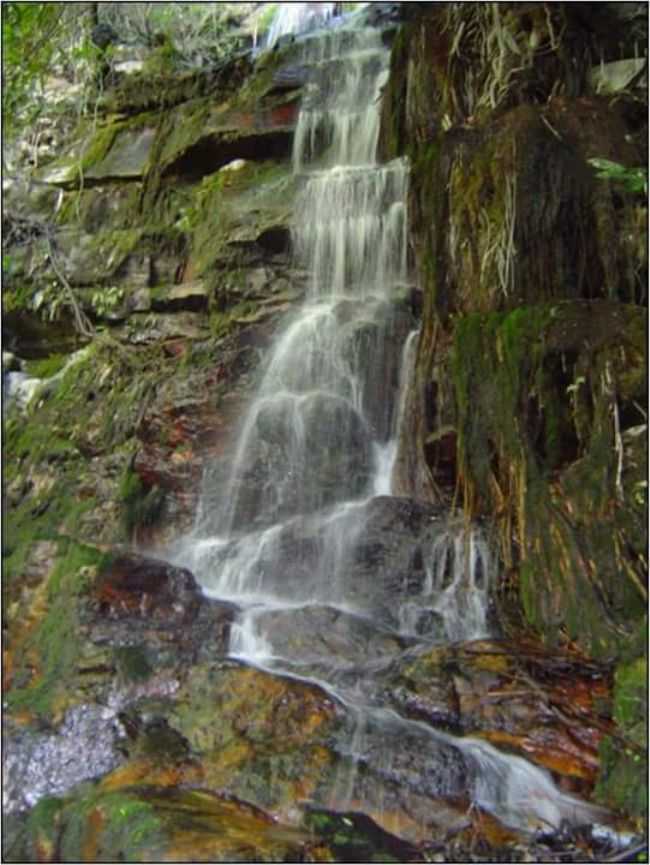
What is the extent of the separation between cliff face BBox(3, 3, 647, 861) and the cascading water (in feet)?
0.45

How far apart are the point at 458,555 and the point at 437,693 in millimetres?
1352

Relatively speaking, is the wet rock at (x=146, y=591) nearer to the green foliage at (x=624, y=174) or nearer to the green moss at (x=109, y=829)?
the green moss at (x=109, y=829)

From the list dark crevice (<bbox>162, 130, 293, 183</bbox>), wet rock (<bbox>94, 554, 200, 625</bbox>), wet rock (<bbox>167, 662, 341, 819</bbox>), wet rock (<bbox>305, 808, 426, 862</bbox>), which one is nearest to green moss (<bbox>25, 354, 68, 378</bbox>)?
dark crevice (<bbox>162, 130, 293, 183</bbox>)

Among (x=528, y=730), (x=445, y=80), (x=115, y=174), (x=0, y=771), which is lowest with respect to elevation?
(x=0, y=771)

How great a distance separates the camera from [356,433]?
724cm

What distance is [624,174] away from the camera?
15.9ft

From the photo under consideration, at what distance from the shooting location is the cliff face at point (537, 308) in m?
4.27

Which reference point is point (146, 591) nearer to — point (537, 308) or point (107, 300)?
point (537, 308)

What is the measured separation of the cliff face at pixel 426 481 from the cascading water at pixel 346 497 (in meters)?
0.14

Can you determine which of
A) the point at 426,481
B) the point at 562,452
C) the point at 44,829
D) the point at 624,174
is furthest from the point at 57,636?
the point at 624,174

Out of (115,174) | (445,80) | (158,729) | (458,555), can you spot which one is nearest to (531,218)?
(445,80)

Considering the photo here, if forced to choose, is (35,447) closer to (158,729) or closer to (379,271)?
(379,271)

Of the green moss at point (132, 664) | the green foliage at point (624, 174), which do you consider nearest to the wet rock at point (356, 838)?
the green moss at point (132, 664)

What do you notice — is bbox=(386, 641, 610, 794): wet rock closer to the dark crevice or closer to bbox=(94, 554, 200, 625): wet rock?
bbox=(94, 554, 200, 625): wet rock
